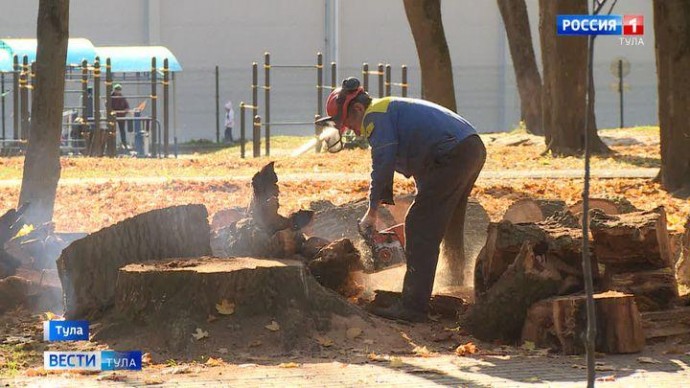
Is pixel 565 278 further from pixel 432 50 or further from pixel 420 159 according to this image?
pixel 432 50

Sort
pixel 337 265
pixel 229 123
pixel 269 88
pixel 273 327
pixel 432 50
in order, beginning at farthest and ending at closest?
pixel 229 123, pixel 269 88, pixel 432 50, pixel 337 265, pixel 273 327

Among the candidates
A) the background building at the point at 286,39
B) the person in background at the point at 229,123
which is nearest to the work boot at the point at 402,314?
the person in background at the point at 229,123

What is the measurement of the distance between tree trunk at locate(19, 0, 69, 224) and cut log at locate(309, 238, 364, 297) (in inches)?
123

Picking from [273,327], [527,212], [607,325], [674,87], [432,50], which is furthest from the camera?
[674,87]

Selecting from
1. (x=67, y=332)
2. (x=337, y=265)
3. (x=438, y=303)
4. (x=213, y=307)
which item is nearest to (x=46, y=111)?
(x=337, y=265)

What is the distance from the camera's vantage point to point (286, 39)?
44.9 metres

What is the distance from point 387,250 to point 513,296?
90.3 inches

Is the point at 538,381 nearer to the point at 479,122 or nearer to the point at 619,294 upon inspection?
the point at 619,294

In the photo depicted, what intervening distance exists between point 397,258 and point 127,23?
116ft

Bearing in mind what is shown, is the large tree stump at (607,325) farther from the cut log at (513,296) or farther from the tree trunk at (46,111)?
the tree trunk at (46,111)

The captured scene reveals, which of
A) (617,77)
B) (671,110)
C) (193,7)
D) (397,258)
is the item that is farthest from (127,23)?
(397,258)

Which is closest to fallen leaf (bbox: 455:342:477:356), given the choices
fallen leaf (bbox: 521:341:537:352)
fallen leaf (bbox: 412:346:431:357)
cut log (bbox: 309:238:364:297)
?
fallen leaf (bbox: 412:346:431:357)

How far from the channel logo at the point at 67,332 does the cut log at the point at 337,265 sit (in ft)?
5.95

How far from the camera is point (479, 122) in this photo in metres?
46.7
